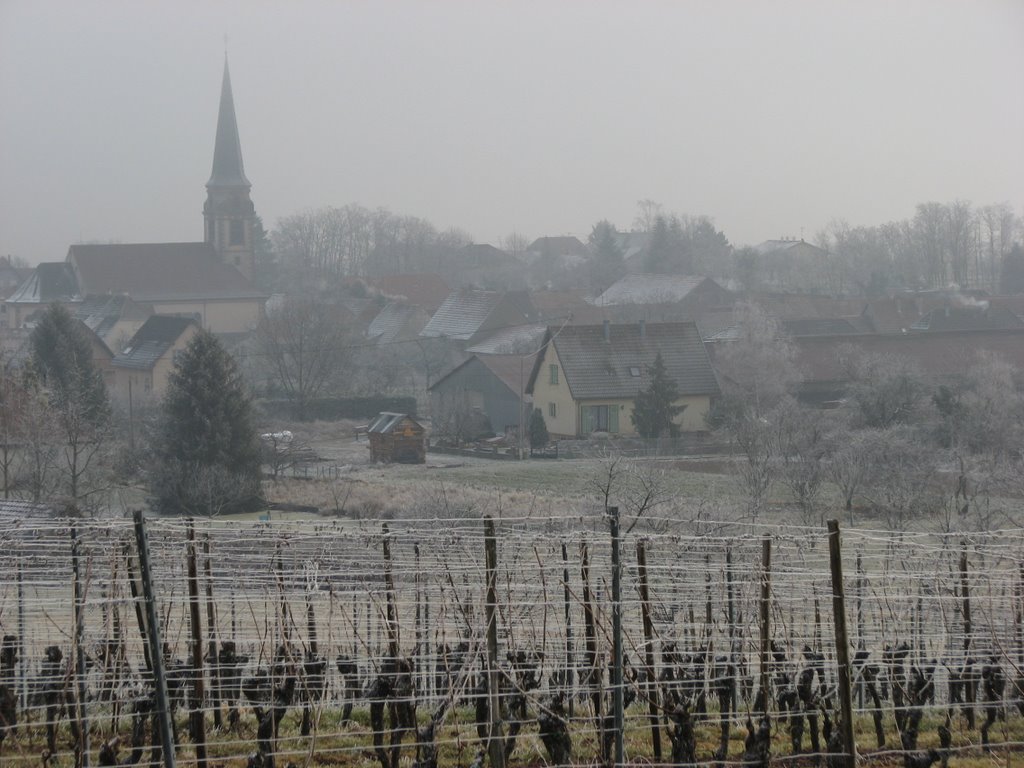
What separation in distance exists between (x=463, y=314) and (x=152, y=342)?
57.8ft

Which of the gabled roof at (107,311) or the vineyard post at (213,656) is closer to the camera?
the vineyard post at (213,656)

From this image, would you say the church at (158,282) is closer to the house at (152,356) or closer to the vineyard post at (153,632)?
the house at (152,356)

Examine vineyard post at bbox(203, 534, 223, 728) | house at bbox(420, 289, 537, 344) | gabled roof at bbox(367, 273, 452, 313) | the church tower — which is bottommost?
vineyard post at bbox(203, 534, 223, 728)

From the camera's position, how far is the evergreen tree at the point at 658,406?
36.7m

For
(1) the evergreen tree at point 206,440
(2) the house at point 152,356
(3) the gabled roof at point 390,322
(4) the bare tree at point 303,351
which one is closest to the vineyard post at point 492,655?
(1) the evergreen tree at point 206,440

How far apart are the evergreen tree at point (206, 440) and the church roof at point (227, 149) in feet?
197

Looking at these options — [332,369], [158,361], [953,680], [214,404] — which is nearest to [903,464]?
[214,404]

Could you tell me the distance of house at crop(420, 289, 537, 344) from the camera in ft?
196

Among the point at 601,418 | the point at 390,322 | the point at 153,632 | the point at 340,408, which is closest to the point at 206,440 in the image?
the point at 601,418

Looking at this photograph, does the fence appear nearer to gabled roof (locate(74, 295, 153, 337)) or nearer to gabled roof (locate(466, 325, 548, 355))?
gabled roof (locate(466, 325, 548, 355))

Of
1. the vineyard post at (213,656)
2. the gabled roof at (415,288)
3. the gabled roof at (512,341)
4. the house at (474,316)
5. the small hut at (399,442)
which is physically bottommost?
the vineyard post at (213,656)

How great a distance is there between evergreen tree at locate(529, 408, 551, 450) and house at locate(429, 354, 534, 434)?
2.83 m

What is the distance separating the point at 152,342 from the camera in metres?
50.3

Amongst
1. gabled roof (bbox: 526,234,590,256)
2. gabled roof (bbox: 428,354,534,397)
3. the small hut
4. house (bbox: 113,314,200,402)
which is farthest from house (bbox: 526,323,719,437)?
gabled roof (bbox: 526,234,590,256)
